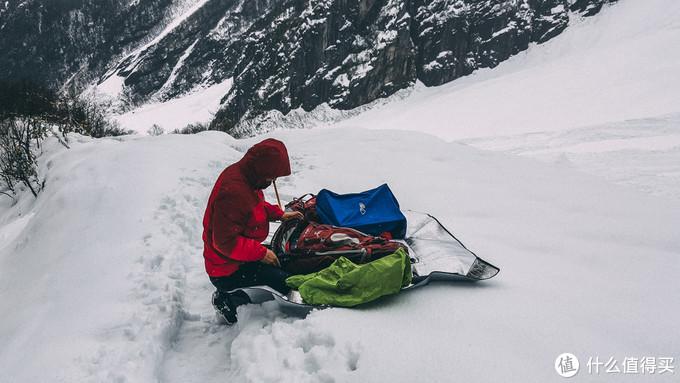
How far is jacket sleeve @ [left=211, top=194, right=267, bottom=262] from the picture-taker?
96.5 inches

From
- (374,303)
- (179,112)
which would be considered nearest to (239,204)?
(374,303)

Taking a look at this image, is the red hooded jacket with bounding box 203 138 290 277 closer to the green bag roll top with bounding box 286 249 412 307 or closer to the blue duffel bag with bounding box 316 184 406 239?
the green bag roll top with bounding box 286 249 412 307

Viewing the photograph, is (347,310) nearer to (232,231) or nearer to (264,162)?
(232,231)

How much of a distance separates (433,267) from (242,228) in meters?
1.54

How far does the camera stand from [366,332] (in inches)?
87.8

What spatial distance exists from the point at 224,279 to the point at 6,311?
6.82 ft

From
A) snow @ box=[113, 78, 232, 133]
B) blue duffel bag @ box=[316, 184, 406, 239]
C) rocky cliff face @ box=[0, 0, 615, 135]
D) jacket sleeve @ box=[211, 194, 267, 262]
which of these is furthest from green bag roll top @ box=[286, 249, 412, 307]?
snow @ box=[113, 78, 232, 133]

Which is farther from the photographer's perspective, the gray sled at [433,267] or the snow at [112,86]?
the snow at [112,86]

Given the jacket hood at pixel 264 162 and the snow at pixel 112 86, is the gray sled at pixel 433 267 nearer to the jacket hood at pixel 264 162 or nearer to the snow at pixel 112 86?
the jacket hood at pixel 264 162

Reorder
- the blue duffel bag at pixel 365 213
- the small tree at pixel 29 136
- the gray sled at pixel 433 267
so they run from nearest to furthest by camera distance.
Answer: the gray sled at pixel 433 267, the blue duffel bag at pixel 365 213, the small tree at pixel 29 136

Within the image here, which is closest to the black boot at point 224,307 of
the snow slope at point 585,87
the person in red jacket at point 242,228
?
the person in red jacket at point 242,228

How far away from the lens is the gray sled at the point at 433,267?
2.72 meters

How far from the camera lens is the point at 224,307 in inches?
114

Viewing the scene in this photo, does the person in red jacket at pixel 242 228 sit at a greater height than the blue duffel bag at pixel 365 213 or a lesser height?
greater
